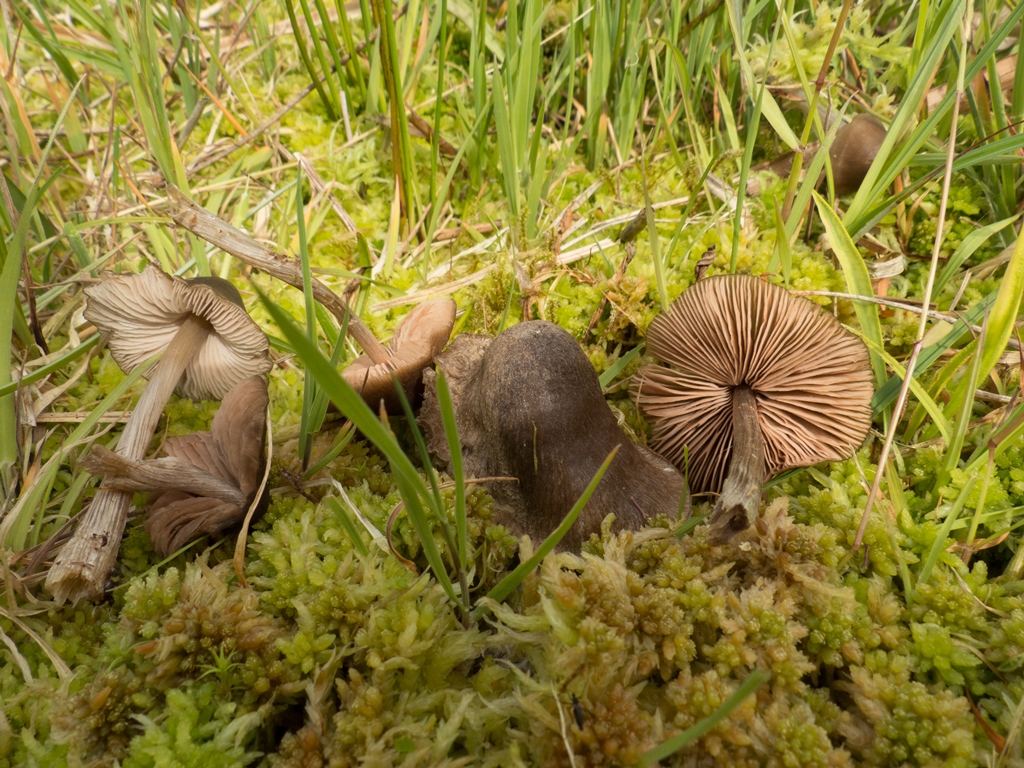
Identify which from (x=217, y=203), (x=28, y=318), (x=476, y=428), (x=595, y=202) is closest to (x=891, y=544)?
(x=476, y=428)

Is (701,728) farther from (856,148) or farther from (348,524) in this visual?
(856,148)

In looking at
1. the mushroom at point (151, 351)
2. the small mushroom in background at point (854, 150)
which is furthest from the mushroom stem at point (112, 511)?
the small mushroom in background at point (854, 150)

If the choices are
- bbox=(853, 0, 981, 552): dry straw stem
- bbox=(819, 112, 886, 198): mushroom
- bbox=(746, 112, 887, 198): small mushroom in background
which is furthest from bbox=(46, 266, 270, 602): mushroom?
bbox=(819, 112, 886, 198): mushroom

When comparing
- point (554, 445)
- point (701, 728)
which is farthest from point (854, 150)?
point (701, 728)

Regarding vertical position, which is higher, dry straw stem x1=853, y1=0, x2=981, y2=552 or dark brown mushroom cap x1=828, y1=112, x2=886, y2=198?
dark brown mushroom cap x1=828, y1=112, x2=886, y2=198

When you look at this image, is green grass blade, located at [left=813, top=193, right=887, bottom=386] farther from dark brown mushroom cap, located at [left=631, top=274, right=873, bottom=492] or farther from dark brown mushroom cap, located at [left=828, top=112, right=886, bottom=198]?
dark brown mushroom cap, located at [left=828, top=112, right=886, bottom=198]

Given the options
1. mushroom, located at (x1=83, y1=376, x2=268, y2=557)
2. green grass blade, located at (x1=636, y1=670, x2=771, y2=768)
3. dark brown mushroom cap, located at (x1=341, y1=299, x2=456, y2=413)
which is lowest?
green grass blade, located at (x1=636, y1=670, x2=771, y2=768)

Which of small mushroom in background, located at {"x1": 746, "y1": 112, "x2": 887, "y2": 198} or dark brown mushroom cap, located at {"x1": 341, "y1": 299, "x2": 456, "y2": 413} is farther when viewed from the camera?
small mushroom in background, located at {"x1": 746, "y1": 112, "x2": 887, "y2": 198}

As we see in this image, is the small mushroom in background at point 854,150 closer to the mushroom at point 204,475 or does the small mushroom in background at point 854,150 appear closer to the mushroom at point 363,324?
the mushroom at point 363,324
